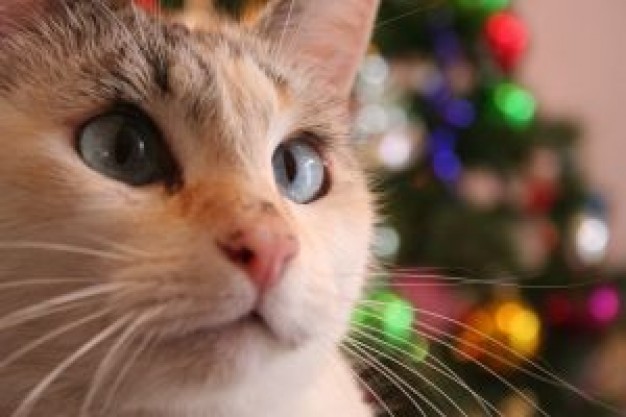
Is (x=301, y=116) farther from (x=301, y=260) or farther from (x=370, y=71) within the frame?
(x=370, y=71)

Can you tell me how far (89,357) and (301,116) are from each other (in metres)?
0.28

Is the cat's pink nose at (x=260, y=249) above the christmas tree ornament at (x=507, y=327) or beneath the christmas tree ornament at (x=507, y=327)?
above

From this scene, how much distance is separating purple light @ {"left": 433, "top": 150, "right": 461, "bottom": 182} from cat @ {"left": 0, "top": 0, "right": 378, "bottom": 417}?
2.39 feet

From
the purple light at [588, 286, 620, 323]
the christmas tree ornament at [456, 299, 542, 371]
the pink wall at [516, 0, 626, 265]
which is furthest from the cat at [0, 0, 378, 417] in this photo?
the pink wall at [516, 0, 626, 265]

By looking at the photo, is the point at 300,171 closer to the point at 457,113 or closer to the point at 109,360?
the point at 109,360

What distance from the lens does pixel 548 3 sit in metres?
2.45

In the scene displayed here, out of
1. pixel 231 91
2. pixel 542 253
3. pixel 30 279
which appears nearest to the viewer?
pixel 30 279

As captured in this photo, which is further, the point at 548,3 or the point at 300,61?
the point at 548,3

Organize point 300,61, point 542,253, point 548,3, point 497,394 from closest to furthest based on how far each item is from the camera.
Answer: point 300,61, point 497,394, point 542,253, point 548,3

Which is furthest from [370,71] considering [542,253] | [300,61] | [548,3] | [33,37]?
[548,3]

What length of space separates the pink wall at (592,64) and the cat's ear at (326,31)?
168 centimetres

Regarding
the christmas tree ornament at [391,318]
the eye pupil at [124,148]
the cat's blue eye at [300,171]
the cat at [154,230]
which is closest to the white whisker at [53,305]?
the cat at [154,230]

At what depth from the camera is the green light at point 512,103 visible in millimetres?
1402

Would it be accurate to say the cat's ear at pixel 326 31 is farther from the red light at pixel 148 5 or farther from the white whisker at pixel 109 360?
the white whisker at pixel 109 360
